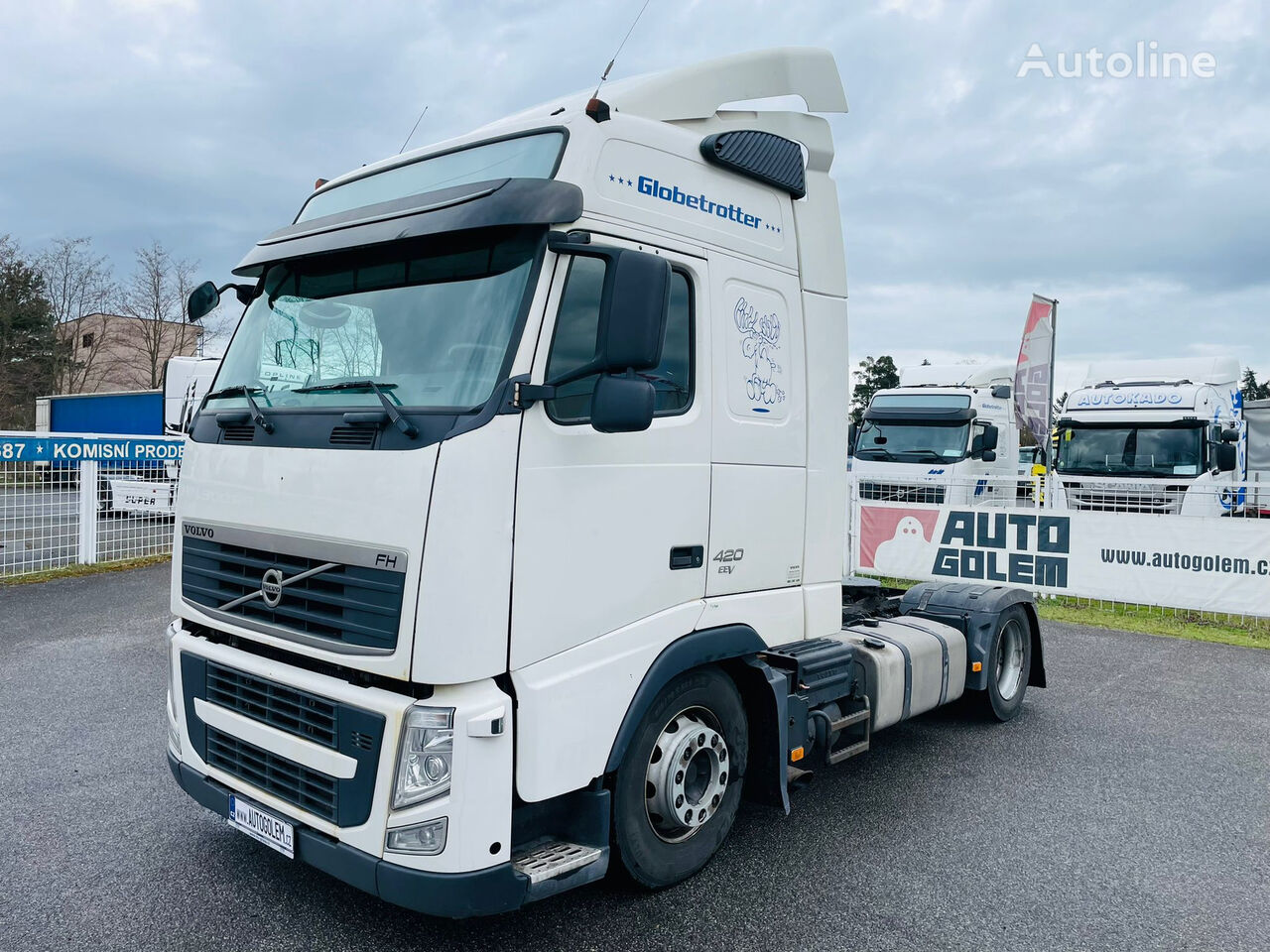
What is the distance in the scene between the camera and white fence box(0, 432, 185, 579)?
34.9 feet

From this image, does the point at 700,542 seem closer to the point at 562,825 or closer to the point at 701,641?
the point at 701,641

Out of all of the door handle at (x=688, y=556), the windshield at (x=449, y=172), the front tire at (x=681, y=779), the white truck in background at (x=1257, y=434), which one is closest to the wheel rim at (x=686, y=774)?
the front tire at (x=681, y=779)

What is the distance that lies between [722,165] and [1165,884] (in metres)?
3.69

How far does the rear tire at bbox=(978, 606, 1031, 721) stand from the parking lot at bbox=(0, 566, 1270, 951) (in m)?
0.16

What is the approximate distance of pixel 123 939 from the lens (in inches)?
128

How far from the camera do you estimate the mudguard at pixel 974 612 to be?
19.0 ft

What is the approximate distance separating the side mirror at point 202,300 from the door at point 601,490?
80.2 inches

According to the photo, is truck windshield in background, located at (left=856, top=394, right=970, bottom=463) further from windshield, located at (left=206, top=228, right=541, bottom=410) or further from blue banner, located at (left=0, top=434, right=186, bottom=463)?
windshield, located at (left=206, top=228, right=541, bottom=410)

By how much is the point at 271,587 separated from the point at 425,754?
35.4 inches

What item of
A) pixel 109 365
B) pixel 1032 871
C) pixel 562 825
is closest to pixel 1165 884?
pixel 1032 871

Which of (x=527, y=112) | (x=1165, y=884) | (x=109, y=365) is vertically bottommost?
(x=1165, y=884)

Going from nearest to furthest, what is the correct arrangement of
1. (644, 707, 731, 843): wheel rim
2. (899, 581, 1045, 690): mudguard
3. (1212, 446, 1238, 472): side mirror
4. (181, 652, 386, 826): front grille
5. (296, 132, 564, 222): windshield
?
(181, 652, 386, 826): front grille → (296, 132, 564, 222): windshield → (644, 707, 731, 843): wheel rim → (899, 581, 1045, 690): mudguard → (1212, 446, 1238, 472): side mirror

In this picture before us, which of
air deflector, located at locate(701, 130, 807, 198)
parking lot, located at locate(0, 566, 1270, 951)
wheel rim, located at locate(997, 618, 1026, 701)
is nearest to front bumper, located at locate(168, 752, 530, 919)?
parking lot, located at locate(0, 566, 1270, 951)

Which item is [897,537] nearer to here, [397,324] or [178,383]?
[397,324]
